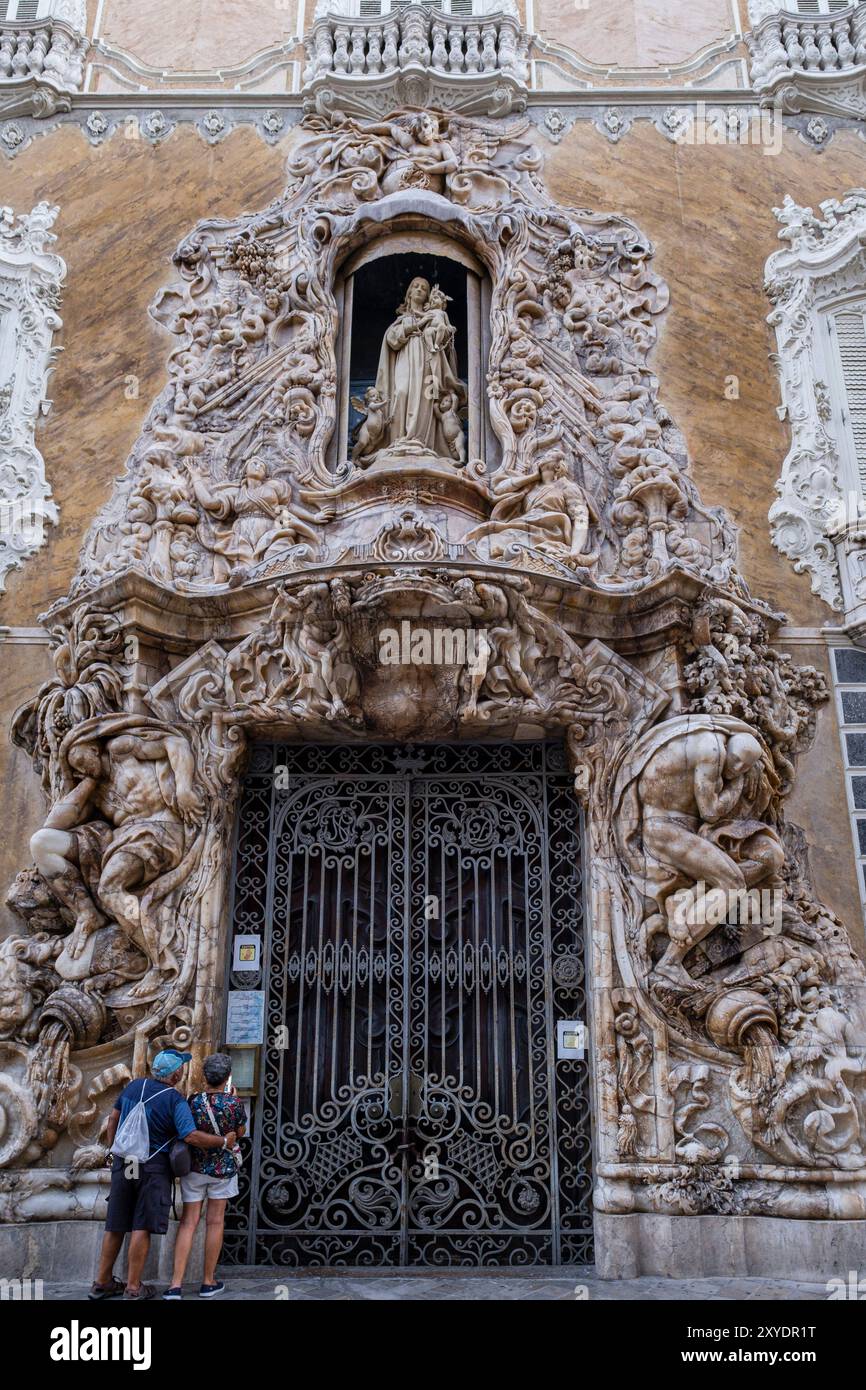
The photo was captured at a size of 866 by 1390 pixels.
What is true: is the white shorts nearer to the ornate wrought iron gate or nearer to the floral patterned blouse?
the floral patterned blouse

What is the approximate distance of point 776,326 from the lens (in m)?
10.0

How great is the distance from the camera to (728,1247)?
6.88 meters

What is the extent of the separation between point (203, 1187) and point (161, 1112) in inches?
19.6

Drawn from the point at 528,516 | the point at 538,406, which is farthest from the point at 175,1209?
the point at 538,406

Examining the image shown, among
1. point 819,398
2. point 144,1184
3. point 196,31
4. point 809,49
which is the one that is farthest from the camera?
point 196,31

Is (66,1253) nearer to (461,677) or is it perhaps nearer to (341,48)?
(461,677)

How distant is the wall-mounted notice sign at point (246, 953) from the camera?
7.92 metres

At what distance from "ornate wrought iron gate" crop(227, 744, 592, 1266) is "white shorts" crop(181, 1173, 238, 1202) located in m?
1.37

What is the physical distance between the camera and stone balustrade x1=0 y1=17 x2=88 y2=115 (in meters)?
11.0

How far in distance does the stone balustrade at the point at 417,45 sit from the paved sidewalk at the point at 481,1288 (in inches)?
384

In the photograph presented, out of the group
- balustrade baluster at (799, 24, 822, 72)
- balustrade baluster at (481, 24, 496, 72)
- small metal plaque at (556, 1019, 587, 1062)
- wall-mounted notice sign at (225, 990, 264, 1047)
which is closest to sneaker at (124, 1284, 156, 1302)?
wall-mounted notice sign at (225, 990, 264, 1047)

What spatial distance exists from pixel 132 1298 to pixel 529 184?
907 centimetres

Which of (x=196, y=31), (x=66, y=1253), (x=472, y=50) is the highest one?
(x=196, y=31)

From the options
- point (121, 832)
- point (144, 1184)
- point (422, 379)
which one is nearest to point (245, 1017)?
point (121, 832)
